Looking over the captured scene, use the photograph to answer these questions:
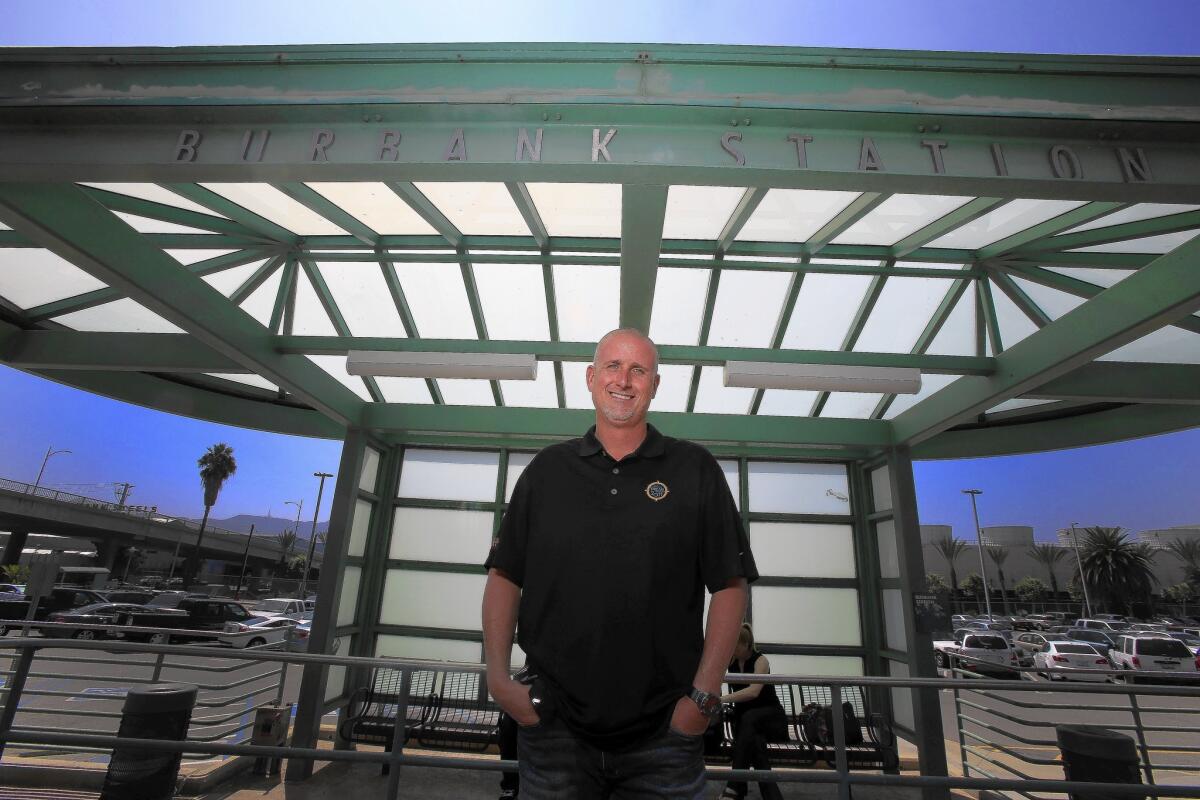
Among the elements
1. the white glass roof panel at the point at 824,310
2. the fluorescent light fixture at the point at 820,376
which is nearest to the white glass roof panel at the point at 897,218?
the white glass roof panel at the point at 824,310

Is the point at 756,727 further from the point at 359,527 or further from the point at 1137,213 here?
the point at 359,527

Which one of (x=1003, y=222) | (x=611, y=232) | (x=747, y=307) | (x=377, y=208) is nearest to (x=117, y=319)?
(x=377, y=208)

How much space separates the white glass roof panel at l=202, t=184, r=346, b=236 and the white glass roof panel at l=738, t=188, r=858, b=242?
424 cm

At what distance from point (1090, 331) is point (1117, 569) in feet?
183

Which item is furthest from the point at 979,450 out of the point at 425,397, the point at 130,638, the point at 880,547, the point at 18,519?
the point at 18,519

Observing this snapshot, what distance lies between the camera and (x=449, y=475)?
9.04 meters

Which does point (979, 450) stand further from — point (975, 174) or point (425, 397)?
point (425, 397)

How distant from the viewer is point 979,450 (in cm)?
879

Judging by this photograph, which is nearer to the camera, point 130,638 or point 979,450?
point 979,450

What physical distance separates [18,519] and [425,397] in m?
41.1

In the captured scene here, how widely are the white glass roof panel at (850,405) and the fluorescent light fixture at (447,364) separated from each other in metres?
4.62

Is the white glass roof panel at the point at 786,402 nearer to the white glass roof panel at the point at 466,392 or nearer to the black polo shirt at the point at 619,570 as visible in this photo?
the white glass roof panel at the point at 466,392

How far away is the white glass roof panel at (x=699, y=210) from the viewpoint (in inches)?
195

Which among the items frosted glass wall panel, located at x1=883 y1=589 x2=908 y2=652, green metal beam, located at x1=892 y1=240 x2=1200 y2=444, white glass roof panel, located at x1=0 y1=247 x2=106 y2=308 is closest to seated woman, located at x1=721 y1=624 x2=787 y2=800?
frosted glass wall panel, located at x1=883 y1=589 x2=908 y2=652
